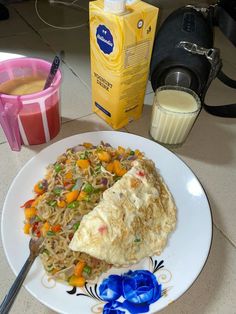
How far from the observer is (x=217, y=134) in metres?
0.93

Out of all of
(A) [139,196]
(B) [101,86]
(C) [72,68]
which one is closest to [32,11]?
(C) [72,68]

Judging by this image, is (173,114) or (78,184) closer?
(78,184)

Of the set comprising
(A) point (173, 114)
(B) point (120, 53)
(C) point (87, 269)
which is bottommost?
(C) point (87, 269)

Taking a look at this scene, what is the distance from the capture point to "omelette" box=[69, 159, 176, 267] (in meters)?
0.57

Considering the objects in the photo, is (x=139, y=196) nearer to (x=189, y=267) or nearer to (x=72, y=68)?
(x=189, y=267)

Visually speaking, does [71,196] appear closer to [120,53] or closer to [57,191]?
[57,191]

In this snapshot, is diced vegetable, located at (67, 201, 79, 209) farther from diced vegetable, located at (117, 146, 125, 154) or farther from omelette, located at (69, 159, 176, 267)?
diced vegetable, located at (117, 146, 125, 154)

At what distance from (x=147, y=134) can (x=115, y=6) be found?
0.38m

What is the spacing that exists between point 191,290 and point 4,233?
395 mm

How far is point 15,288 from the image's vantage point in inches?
19.4

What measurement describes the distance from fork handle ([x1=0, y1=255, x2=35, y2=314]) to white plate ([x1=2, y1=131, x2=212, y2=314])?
0.5 inches

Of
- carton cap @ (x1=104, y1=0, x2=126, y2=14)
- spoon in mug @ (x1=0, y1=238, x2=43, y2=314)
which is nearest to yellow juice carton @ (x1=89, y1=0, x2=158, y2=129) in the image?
carton cap @ (x1=104, y1=0, x2=126, y2=14)

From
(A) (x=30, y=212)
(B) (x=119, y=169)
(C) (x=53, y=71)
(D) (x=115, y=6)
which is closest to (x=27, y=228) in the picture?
(A) (x=30, y=212)

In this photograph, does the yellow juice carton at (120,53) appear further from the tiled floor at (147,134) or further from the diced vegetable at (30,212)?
the diced vegetable at (30,212)
